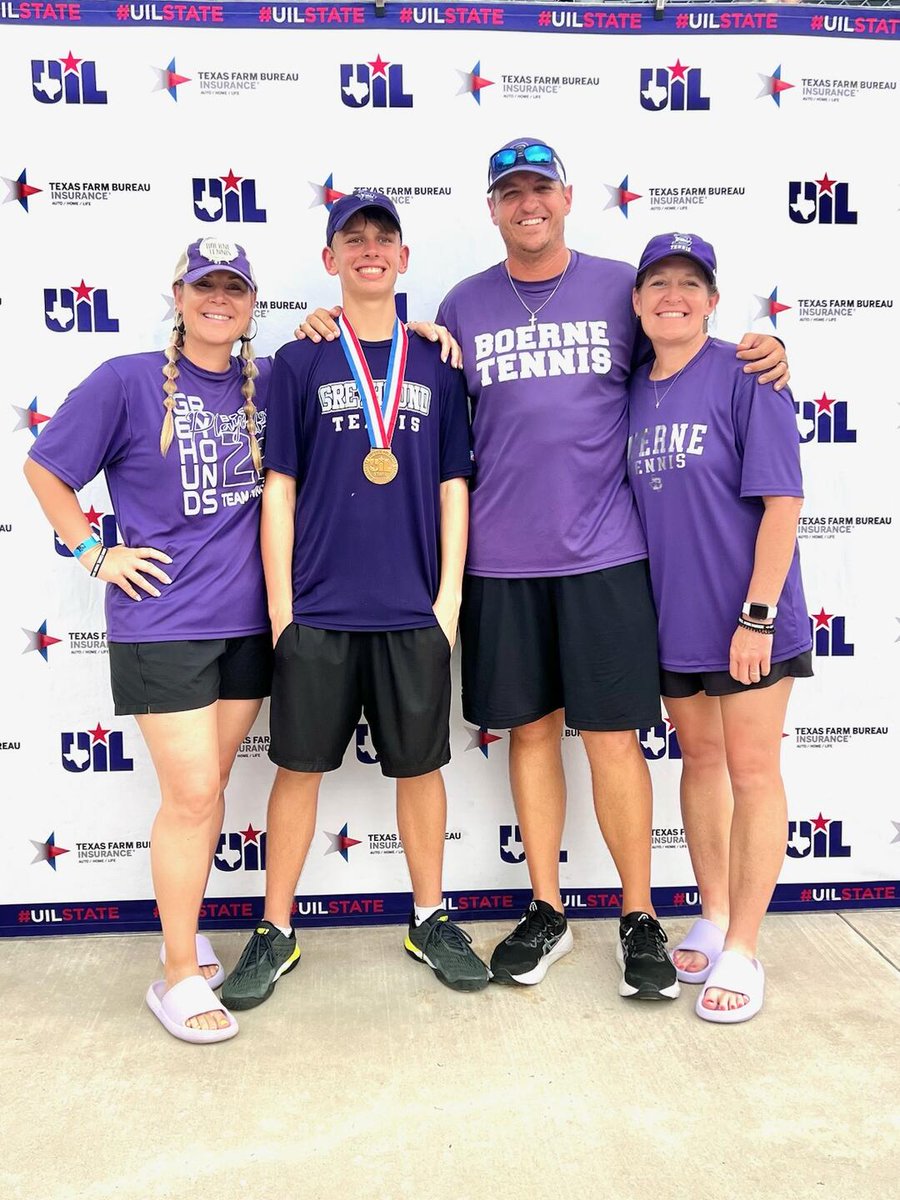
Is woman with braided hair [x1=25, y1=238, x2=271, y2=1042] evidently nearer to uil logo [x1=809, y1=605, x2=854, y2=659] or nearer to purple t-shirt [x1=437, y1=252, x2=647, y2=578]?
→ purple t-shirt [x1=437, y1=252, x2=647, y2=578]

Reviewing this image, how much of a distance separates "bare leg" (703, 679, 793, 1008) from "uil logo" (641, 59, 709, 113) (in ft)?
5.85

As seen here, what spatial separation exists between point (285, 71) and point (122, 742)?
83.0 inches

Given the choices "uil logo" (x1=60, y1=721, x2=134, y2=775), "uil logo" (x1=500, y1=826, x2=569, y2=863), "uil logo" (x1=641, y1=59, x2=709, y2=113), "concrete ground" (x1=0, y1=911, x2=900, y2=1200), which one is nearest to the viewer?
"concrete ground" (x1=0, y1=911, x2=900, y2=1200)

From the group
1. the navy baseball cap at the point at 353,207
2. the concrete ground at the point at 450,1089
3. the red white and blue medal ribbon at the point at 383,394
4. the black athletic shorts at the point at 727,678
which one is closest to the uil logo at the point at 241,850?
the concrete ground at the point at 450,1089

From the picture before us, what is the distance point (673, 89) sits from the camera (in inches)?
118

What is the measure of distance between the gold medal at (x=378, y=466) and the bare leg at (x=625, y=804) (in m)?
0.90

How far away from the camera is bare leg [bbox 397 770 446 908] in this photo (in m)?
2.82

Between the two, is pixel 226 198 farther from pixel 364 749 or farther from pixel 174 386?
pixel 364 749

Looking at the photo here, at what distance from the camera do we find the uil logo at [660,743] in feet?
10.6

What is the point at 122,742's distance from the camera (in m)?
3.12

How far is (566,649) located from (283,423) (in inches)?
38.1

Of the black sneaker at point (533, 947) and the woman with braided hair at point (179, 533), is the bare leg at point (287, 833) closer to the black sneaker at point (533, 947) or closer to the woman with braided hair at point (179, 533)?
the woman with braided hair at point (179, 533)

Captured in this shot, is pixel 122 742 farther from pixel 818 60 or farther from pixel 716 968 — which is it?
pixel 818 60

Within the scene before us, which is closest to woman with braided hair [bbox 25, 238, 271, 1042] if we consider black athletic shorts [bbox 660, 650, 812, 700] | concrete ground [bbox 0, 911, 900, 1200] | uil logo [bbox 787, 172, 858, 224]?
concrete ground [bbox 0, 911, 900, 1200]
